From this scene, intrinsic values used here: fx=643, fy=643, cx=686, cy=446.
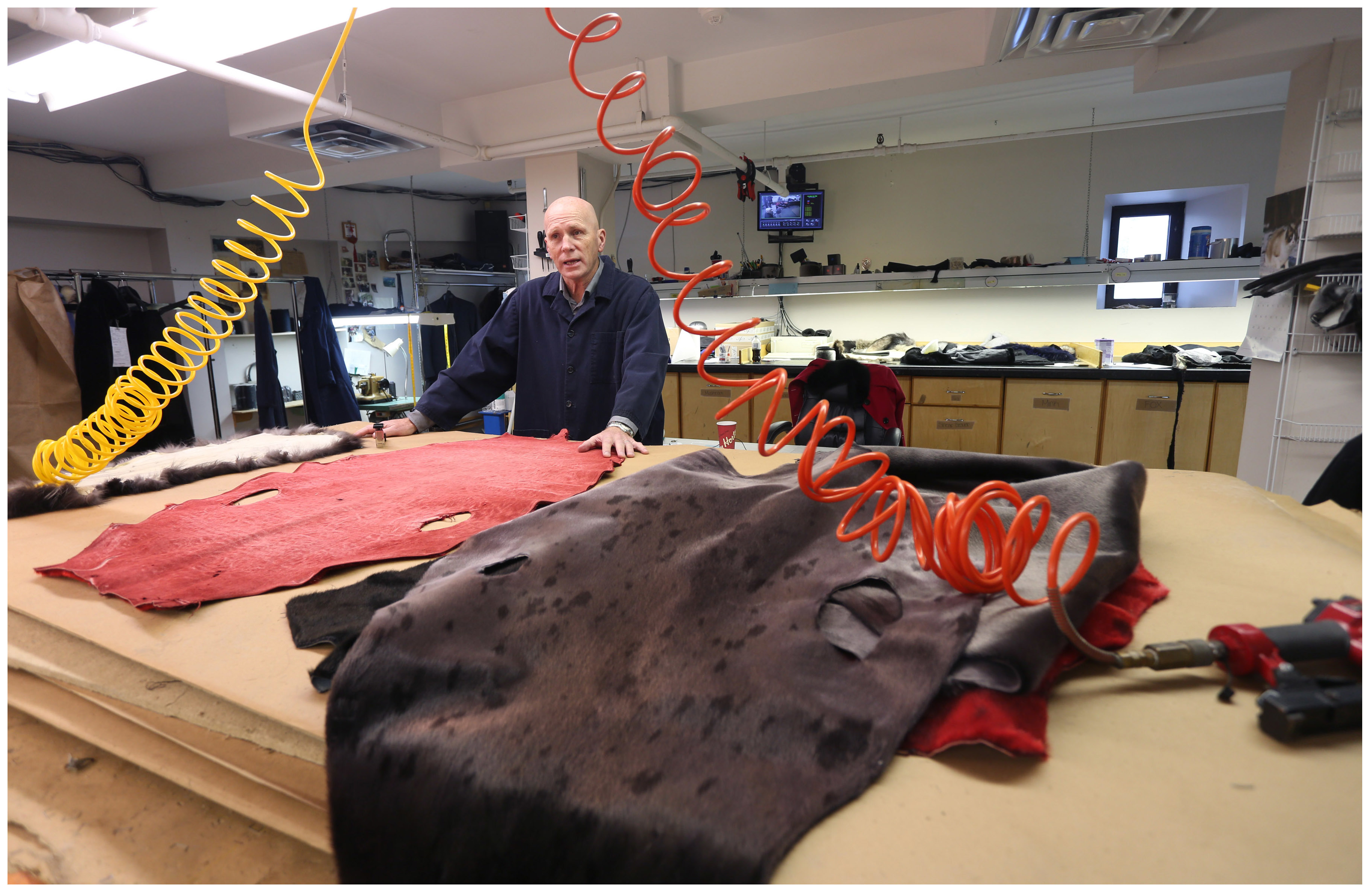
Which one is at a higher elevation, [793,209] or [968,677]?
[793,209]

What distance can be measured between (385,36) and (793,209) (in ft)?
12.4

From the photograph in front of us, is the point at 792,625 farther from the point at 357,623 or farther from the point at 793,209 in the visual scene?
the point at 793,209

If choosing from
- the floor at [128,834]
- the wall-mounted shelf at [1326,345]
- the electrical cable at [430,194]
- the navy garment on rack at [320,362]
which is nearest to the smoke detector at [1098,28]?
the wall-mounted shelf at [1326,345]

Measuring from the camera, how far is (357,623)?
81 centimetres

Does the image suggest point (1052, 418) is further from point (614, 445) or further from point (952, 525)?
point (952, 525)

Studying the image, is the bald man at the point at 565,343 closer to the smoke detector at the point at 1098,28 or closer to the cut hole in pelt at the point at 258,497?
the cut hole in pelt at the point at 258,497

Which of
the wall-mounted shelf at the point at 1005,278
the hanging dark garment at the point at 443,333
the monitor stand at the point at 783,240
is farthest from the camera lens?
the hanging dark garment at the point at 443,333

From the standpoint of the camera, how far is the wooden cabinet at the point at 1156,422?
13.0 feet

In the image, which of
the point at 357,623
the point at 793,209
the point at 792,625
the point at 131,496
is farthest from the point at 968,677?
the point at 793,209

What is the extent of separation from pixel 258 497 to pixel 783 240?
5.97m

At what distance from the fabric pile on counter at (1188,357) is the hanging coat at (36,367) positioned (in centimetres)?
670

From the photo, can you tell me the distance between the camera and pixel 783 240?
662 centimetres

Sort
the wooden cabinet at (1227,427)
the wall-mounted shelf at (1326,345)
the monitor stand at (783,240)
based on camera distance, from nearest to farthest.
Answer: the wall-mounted shelf at (1326,345), the wooden cabinet at (1227,427), the monitor stand at (783,240)

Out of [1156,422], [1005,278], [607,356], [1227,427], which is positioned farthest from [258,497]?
[1005,278]
